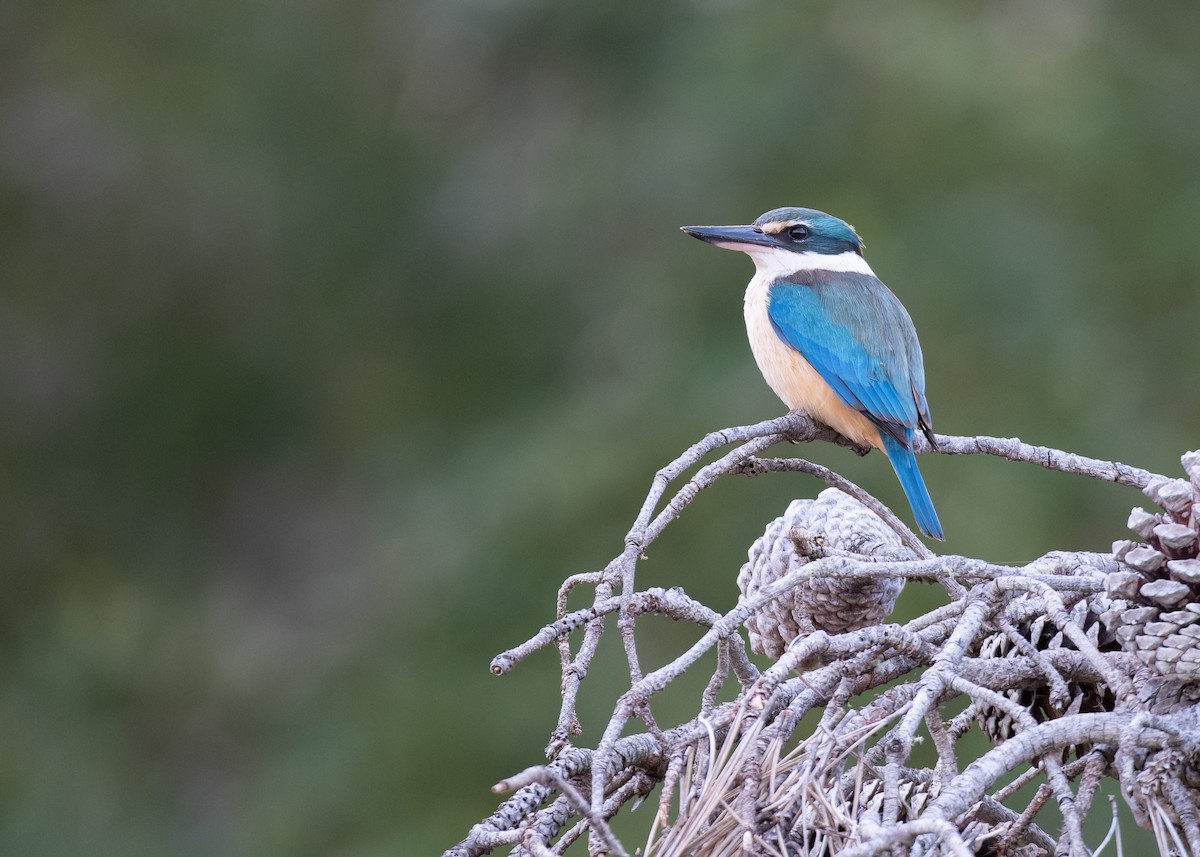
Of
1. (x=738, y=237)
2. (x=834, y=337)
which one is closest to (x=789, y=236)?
(x=738, y=237)

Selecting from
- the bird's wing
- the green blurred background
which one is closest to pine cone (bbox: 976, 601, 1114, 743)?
the bird's wing

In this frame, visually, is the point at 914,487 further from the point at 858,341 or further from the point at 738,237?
the point at 738,237

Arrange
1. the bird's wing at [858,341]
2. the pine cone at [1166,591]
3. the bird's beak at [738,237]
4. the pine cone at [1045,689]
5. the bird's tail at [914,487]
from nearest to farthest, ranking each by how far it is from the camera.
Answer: the pine cone at [1166,591]
the pine cone at [1045,689]
the bird's tail at [914,487]
the bird's wing at [858,341]
the bird's beak at [738,237]

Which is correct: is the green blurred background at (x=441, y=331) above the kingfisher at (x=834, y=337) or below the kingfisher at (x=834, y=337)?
above

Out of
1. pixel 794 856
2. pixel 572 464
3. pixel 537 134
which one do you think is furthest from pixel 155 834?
pixel 794 856

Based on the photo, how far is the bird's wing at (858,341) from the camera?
106 inches

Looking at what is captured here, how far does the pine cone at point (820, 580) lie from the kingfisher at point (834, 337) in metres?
0.98

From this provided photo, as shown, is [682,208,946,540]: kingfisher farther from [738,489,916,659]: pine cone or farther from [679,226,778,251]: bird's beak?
[738,489,916,659]: pine cone

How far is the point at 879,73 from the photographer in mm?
6156

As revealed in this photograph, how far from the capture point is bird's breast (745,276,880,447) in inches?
107

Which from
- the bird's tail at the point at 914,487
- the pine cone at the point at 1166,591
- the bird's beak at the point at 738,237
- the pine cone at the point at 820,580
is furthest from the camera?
the bird's beak at the point at 738,237

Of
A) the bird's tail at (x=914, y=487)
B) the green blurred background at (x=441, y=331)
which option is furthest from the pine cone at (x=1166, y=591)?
the green blurred background at (x=441, y=331)

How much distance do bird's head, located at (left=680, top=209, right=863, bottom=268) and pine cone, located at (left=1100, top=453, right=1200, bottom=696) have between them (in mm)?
1857

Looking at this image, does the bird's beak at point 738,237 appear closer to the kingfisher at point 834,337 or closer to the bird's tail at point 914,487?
the kingfisher at point 834,337
